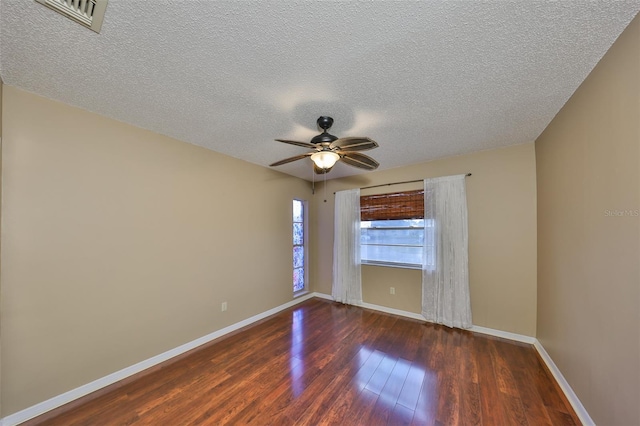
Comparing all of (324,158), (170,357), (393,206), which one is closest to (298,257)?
(393,206)

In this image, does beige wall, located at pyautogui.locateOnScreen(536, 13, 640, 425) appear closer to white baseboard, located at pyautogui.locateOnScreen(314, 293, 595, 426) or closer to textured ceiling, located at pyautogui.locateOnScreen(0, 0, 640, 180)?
white baseboard, located at pyautogui.locateOnScreen(314, 293, 595, 426)

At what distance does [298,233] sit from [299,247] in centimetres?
31

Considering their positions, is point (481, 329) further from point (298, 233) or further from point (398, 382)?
point (298, 233)

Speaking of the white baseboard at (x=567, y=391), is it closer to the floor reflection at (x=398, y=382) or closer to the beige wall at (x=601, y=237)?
the beige wall at (x=601, y=237)

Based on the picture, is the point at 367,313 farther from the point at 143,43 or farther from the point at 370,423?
the point at 143,43

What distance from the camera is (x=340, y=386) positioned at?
2.08 meters

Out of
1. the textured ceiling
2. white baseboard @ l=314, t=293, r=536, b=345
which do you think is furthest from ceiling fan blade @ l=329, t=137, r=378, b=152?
white baseboard @ l=314, t=293, r=536, b=345

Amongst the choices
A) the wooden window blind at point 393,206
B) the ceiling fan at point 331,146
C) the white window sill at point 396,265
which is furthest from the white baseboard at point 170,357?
the ceiling fan at point 331,146

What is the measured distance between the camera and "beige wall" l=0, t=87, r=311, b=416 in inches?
68.4

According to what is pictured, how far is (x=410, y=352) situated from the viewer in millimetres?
2656

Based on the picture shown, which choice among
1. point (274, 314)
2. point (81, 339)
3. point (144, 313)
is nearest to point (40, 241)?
point (81, 339)

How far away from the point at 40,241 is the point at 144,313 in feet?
3.61

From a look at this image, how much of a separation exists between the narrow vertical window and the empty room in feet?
4.04

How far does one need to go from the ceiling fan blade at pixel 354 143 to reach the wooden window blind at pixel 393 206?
7.00 feet
